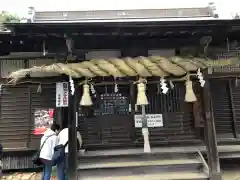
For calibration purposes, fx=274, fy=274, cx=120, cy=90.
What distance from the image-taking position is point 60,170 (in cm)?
771

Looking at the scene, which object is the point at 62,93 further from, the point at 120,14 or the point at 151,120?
the point at 120,14

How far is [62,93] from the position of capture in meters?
7.81

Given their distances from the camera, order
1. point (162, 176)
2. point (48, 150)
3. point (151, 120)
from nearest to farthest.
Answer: point (48, 150)
point (162, 176)
point (151, 120)

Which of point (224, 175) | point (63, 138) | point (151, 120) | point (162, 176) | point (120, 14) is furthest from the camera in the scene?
point (120, 14)

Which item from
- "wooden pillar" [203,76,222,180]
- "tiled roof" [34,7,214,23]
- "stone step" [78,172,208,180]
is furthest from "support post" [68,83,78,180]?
"tiled roof" [34,7,214,23]

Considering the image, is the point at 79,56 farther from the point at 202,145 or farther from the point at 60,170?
the point at 202,145

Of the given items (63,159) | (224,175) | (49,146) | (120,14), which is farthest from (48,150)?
(120,14)

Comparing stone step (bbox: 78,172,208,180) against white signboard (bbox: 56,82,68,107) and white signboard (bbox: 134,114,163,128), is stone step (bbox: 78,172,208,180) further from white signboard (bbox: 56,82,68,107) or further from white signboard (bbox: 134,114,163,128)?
white signboard (bbox: 56,82,68,107)

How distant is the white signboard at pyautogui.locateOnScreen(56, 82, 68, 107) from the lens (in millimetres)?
7793

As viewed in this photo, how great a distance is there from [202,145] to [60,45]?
215 inches

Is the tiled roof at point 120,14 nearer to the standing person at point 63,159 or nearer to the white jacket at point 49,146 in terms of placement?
the standing person at point 63,159

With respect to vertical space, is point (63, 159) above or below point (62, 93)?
below

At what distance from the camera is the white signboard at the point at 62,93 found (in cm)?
779

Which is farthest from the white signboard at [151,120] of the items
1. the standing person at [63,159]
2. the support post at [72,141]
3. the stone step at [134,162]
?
the support post at [72,141]
